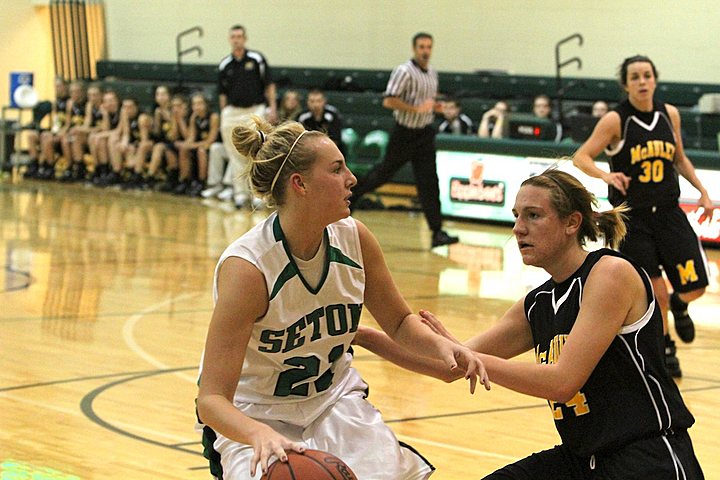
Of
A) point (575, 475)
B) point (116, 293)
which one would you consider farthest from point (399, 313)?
point (116, 293)

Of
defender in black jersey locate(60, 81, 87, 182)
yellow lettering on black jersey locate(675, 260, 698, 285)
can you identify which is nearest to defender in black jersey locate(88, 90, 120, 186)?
defender in black jersey locate(60, 81, 87, 182)

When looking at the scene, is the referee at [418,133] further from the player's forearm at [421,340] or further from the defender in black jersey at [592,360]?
the defender in black jersey at [592,360]

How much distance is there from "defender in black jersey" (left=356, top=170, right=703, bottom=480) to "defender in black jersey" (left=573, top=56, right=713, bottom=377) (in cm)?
306

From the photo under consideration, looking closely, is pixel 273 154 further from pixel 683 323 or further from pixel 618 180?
pixel 683 323

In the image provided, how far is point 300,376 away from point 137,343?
3.91 metres

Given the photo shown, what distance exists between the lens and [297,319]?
349 cm

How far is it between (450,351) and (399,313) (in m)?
0.30

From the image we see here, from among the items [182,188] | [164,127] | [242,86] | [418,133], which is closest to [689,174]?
[418,133]

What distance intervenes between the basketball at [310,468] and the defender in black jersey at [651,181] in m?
3.59

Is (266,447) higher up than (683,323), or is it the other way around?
(266,447)

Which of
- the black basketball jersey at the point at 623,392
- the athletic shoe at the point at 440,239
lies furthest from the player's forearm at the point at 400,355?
the athletic shoe at the point at 440,239

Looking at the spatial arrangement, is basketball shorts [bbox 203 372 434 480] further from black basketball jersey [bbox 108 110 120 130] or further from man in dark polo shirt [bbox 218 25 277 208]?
black basketball jersey [bbox 108 110 120 130]

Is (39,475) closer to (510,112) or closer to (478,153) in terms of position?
(478,153)

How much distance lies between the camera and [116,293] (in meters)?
9.11
